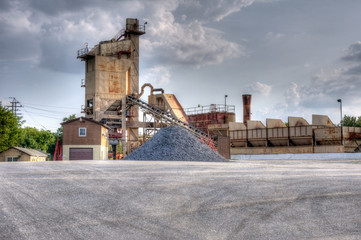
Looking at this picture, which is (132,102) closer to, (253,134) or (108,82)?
(108,82)

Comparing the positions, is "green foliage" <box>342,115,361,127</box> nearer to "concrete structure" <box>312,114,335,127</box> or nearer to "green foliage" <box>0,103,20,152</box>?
"concrete structure" <box>312,114,335,127</box>

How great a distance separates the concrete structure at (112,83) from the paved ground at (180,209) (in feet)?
157

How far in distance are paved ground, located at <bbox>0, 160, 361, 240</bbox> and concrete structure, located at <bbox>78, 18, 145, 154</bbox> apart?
48.0m

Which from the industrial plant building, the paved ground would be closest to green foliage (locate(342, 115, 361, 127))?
the industrial plant building

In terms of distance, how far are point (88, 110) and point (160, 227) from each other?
54.5 m

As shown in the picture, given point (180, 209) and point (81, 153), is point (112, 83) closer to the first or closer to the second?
point (81, 153)

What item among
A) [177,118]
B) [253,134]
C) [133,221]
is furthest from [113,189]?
[177,118]

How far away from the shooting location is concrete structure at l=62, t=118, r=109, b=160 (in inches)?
1828

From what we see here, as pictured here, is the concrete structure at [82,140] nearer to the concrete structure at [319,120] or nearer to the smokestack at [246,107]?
the smokestack at [246,107]

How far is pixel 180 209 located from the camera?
24.1ft

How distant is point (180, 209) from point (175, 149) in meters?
20.0

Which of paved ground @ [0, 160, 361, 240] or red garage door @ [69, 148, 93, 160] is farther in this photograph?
red garage door @ [69, 148, 93, 160]

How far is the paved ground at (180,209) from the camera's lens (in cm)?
613

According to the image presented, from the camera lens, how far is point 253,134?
4669 centimetres
